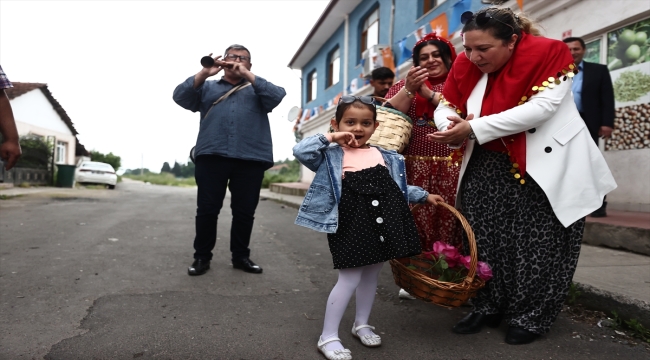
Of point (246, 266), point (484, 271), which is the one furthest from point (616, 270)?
point (246, 266)

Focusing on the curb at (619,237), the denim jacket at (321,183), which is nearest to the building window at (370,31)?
the curb at (619,237)

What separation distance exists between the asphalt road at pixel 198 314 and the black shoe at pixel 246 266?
3.5 inches

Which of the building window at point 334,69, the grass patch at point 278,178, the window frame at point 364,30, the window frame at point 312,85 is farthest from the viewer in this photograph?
the grass patch at point 278,178

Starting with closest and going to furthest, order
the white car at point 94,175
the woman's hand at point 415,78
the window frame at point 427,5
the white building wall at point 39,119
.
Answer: the woman's hand at point 415,78
the window frame at point 427,5
the white car at point 94,175
the white building wall at point 39,119

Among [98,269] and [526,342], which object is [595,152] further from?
[98,269]

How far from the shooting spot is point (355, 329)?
2.66 m

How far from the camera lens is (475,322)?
275 cm

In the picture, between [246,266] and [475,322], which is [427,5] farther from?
[475,322]

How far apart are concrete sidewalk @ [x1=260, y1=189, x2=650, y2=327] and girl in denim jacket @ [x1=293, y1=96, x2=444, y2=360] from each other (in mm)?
1414

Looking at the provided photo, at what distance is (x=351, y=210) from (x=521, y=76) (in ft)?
3.61

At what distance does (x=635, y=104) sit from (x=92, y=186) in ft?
73.3

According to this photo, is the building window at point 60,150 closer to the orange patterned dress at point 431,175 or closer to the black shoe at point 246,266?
the black shoe at point 246,266

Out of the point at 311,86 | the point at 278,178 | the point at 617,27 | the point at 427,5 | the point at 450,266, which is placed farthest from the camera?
the point at 278,178

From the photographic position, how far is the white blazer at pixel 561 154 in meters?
Answer: 2.39
